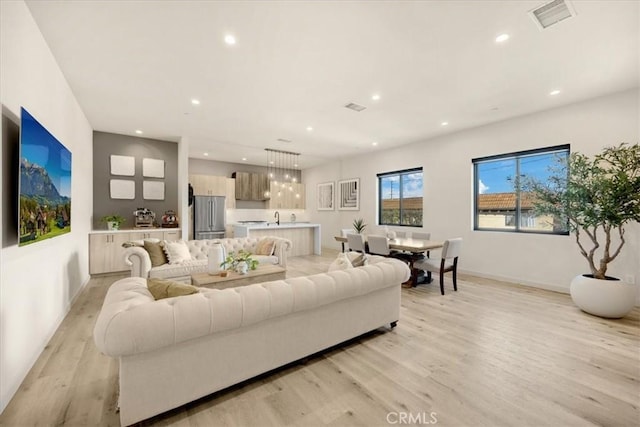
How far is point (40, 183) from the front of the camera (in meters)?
2.31

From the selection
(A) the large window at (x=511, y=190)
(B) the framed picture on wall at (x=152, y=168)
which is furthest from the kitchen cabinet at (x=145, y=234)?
(A) the large window at (x=511, y=190)

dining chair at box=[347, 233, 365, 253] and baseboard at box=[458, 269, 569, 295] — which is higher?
dining chair at box=[347, 233, 365, 253]

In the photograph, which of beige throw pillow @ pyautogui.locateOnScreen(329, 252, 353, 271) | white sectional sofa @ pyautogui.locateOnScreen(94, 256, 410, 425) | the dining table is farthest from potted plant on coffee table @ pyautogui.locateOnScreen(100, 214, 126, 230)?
the dining table

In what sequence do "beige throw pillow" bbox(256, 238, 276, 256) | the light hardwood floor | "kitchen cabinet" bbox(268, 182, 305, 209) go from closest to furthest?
the light hardwood floor
"beige throw pillow" bbox(256, 238, 276, 256)
"kitchen cabinet" bbox(268, 182, 305, 209)

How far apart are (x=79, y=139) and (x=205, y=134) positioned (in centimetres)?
215

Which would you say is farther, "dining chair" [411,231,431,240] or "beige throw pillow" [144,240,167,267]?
"dining chair" [411,231,431,240]

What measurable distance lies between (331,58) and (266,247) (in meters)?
3.30

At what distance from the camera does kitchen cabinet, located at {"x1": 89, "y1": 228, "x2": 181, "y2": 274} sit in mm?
5059

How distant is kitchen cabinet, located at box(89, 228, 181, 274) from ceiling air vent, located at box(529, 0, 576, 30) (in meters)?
6.60

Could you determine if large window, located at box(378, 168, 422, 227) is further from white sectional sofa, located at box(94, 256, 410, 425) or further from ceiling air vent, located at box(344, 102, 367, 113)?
white sectional sofa, located at box(94, 256, 410, 425)

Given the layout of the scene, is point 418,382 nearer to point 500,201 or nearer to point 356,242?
point 356,242

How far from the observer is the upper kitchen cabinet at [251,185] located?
8766 millimetres

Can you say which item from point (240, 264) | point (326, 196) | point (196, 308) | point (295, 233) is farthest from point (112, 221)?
Result: point (326, 196)

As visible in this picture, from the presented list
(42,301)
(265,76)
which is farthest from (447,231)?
(42,301)
